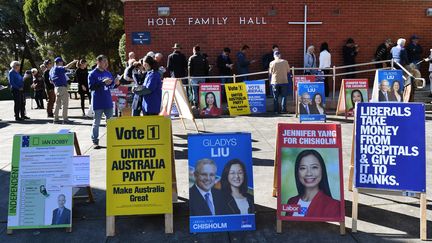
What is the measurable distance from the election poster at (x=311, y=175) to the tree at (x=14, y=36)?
3389cm

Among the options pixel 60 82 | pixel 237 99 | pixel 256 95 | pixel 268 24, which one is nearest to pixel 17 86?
pixel 60 82

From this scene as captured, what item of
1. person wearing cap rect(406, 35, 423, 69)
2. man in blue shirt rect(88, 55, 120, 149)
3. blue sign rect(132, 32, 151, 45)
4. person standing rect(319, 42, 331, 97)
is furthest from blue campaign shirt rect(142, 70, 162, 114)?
person wearing cap rect(406, 35, 423, 69)

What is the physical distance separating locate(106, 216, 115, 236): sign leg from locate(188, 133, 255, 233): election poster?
82cm

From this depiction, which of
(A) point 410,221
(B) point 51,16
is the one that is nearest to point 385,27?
(A) point 410,221

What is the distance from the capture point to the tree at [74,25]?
2277 centimetres

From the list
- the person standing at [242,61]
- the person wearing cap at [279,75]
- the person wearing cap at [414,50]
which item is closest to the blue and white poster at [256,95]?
the person wearing cap at [279,75]

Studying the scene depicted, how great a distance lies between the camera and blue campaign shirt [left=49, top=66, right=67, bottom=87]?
12445mm

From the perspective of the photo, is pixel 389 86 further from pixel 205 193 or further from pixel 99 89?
pixel 205 193

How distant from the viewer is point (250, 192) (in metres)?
4.81

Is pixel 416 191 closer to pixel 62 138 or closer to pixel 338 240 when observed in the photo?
pixel 338 240

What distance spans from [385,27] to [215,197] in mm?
12857

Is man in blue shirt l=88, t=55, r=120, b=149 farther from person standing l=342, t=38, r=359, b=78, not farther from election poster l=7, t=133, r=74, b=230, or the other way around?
person standing l=342, t=38, r=359, b=78

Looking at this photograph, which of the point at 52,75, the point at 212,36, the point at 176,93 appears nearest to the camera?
the point at 176,93

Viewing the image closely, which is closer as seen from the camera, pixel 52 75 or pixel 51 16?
pixel 52 75
